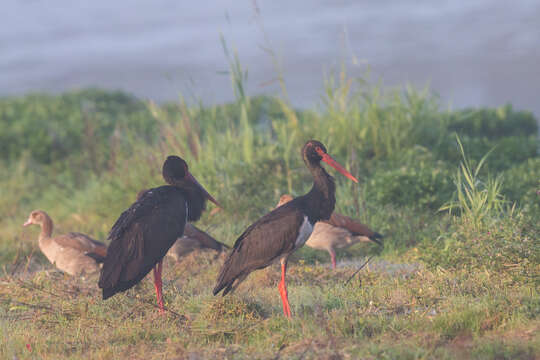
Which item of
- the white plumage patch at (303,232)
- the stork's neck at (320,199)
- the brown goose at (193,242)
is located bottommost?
the brown goose at (193,242)

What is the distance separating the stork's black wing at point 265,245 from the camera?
5449 millimetres

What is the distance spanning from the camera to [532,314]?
192 inches

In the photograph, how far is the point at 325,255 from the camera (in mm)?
8547

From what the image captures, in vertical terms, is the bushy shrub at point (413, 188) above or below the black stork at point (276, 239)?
below

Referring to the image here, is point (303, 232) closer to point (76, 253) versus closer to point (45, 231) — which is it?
point (76, 253)

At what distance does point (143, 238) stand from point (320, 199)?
168 cm

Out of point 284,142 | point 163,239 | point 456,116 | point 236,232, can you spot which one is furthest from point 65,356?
point 456,116

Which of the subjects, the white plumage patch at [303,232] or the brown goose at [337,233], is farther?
the brown goose at [337,233]

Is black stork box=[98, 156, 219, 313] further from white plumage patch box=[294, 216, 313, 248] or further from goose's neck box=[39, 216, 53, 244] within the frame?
goose's neck box=[39, 216, 53, 244]

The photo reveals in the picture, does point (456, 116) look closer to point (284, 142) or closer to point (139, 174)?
point (284, 142)

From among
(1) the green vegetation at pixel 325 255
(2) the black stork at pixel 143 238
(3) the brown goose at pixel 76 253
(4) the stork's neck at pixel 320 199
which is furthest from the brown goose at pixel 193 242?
(4) the stork's neck at pixel 320 199

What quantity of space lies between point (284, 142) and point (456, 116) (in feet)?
22.5

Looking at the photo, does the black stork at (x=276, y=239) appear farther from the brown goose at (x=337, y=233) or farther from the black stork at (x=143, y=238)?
the brown goose at (x=337, y=233)

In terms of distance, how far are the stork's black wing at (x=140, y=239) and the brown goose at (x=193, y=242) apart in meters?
1.76
